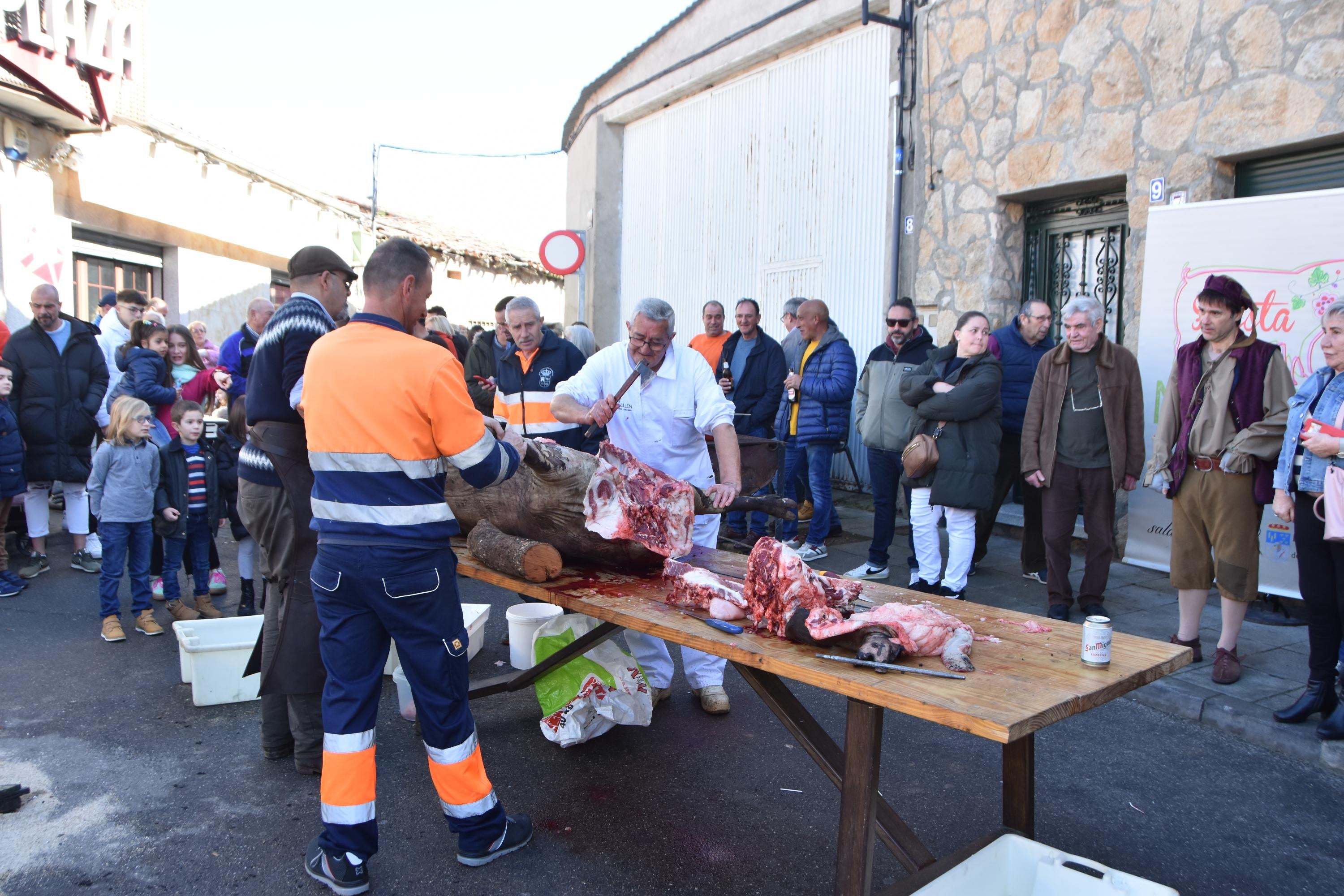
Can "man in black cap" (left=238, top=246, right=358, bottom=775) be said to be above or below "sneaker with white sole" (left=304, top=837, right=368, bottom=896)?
above

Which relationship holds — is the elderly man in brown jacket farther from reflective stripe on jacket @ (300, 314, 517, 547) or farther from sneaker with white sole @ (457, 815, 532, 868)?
reflective stripe on jacket @ (300, 314, 517, 547)

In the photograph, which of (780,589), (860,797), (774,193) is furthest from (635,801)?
(774,193)

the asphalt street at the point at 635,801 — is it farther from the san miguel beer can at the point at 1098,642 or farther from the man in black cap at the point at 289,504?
the san miguel beer can at the point at 1098,642

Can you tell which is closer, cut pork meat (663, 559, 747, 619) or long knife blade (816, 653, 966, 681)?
long knife blade (816, 653, 966, 681)

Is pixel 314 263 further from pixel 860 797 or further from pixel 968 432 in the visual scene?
pixel 968 432

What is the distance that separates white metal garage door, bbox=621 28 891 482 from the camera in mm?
9750

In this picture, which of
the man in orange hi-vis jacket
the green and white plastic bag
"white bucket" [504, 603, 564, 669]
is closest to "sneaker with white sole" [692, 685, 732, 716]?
the green and white plastic bag

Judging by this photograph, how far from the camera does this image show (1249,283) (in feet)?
20.1

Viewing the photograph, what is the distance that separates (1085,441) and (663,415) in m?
2.79

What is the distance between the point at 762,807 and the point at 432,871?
124 centimetres

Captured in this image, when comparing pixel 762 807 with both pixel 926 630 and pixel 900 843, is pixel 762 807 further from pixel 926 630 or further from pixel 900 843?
pixel 926 630

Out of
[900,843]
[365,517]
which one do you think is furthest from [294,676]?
[900,843]

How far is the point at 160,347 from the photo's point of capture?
7.71 m

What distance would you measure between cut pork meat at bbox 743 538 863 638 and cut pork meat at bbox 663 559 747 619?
0.17 feet
